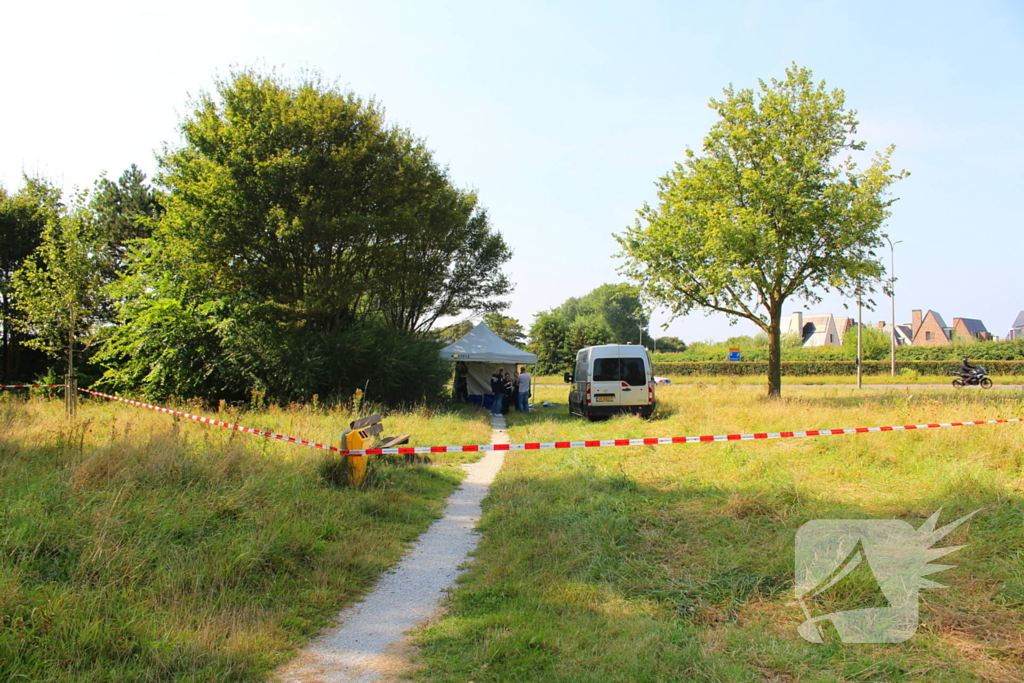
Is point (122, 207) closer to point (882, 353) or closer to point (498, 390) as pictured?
point (498, 390)

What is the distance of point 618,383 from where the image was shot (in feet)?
58.0

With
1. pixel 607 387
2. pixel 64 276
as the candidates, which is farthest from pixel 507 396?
pixel 64 276

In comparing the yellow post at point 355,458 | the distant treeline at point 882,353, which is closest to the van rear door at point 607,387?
the yellow post at point 355,458

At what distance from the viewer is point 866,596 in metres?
4.46

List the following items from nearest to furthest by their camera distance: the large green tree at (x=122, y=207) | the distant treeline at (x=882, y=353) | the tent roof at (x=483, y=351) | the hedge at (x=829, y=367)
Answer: the tent roof at (x=483, y=351)
the large green tree at (x=122, y=207)
the hedge at (x=829, y=367)
the distant treeline at (x=882, y=353)

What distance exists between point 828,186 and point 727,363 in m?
40.4

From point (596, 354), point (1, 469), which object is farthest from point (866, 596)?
point (596, 354)

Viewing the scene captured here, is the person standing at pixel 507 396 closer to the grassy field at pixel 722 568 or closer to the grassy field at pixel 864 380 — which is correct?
the grassy field at pixel 722 568

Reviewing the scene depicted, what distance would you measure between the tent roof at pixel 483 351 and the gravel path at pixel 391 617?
16.7 metres

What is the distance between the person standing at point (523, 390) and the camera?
22.9m

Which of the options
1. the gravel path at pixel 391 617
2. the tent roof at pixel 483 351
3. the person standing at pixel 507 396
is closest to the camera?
the gravel path at pixel 391 617

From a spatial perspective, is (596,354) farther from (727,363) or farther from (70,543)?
(727,363)

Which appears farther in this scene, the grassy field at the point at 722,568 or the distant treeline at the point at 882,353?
the distant treeline at the point at 882,353

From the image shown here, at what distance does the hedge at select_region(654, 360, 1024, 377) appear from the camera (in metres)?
47.4
